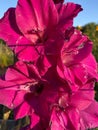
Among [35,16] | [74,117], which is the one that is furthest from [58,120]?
[35,16]

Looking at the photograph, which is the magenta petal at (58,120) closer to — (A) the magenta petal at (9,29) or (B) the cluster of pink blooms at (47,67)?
(B) the cluster of pink blooms at (47,67)

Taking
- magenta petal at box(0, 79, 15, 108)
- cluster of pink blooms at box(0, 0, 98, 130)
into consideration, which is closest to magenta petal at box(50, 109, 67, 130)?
cluster of pink blooms at box(0, 0, 98, 130)

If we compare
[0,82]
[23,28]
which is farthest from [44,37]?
[0,82]

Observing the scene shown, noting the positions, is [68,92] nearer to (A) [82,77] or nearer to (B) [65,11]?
(A) [82,77]

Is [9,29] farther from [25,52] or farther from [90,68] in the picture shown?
[90,68]

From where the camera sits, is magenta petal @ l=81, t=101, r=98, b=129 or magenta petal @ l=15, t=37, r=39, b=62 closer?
magenta petal @ l=15, t=37, r=39, b=62

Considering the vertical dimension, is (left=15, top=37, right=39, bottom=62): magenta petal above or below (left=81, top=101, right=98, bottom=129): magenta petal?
above

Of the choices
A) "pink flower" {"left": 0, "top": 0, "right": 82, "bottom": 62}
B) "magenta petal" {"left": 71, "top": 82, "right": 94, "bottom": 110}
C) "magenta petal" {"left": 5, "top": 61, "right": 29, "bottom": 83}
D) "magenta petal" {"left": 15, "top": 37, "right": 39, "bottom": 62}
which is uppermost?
"pink flower" {"left": 0, "top": 0, "right": 82, "bottom": 62}

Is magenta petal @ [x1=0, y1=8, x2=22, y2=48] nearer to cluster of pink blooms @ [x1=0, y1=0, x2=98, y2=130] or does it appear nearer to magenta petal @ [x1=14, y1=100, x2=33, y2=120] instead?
cluster of pink blooms @ [x1=0, y1=0, x2=98, y2=130]
